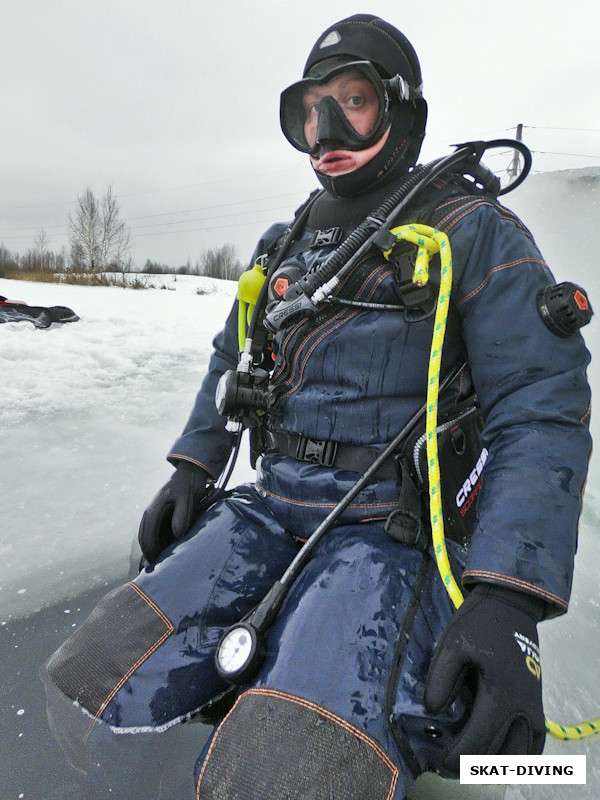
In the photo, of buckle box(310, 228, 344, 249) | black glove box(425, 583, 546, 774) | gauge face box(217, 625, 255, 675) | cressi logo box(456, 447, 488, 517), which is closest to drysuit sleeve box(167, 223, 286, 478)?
buckle box(310, 228, 344, 249)

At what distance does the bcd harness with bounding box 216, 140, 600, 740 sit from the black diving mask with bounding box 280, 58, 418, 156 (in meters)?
0.20

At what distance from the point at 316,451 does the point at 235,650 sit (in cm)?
52

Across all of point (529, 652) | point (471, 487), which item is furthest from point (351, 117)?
point (529, 652)

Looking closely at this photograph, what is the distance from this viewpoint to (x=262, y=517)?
1402 mm

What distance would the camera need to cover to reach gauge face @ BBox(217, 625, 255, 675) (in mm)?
1042

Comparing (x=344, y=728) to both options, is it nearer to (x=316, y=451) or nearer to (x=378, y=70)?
(x=316, y=451)

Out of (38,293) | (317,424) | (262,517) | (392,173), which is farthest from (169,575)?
(38,293)

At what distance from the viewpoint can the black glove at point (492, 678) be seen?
2.70 feet

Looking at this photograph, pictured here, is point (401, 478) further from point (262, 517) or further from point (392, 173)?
point (392, 173)

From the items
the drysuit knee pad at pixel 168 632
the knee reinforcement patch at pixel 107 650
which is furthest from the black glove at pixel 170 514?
the knee reinforcement patch at pixel 107 650

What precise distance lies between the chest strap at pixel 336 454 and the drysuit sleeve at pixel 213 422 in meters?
0.35

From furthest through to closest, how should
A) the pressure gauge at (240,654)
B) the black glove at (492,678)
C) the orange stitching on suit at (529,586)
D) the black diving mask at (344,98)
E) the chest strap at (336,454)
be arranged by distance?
the black diving mask at (344,98)
the chest strap at (336,454)
the pressure gauge at (240,654)
the orange stitching on suit at (529,586)
the black glove at (492,678)

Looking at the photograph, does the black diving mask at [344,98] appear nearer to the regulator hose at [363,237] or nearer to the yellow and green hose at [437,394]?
the regulator hose at [363,237]

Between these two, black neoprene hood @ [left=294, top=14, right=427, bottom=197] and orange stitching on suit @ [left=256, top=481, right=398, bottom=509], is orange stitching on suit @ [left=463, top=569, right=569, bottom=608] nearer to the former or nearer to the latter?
orange stitching on suit @ [left=256, top=481, right=398, bottom=509]
